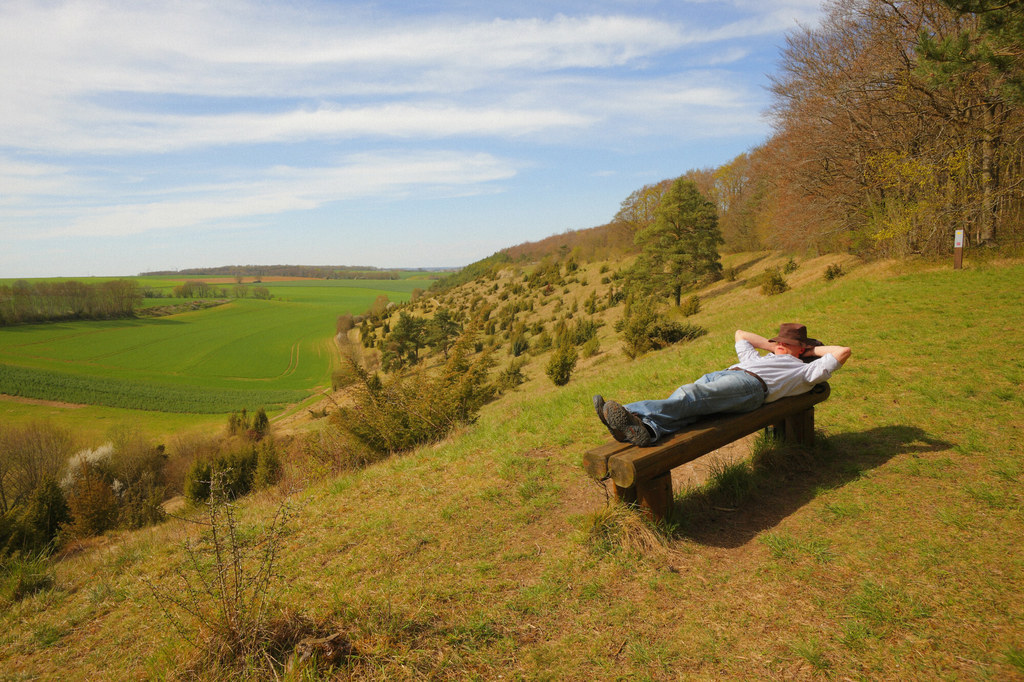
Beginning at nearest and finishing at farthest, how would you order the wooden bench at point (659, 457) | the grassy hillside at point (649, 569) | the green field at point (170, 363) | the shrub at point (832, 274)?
1. the grassy hillside at point (649, 569)
2. the wooden bench at point (659, 457)
3. the shrub at point (832, 274)
4. the green field at point (170, 363)

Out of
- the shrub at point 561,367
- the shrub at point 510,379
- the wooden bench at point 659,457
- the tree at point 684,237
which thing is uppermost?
the tree at point 684,237

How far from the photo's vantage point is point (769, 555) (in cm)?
319

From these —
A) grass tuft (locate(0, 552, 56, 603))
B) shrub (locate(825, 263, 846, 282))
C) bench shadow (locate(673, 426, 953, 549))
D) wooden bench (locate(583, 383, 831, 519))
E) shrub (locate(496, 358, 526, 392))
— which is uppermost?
shrub (locate(825, 263, 846, 282))

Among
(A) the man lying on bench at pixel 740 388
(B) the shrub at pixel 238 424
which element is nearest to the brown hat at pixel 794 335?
(A) the man lying on bench at pixel 740 388

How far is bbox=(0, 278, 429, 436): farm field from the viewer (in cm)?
4388

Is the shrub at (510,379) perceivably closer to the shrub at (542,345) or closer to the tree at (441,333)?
the shrub at (542,345)

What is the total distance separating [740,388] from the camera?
380 centimetres

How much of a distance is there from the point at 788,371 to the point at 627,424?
1714 mm

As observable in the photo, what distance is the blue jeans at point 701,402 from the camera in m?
3.49

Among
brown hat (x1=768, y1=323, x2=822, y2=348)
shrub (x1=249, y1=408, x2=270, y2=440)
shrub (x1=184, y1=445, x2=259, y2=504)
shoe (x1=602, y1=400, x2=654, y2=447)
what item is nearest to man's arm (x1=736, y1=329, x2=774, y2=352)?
brown hat (x1=768, y1=323, x2=822, y2=348)

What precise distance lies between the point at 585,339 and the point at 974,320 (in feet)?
50.7

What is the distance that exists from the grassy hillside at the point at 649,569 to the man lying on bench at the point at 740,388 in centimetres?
73

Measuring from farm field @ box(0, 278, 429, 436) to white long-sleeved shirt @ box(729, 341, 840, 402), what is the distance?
4847 cm

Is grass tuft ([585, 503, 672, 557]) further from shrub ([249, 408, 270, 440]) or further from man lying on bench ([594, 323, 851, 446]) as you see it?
shrub ([249, 408, 270, 440])
